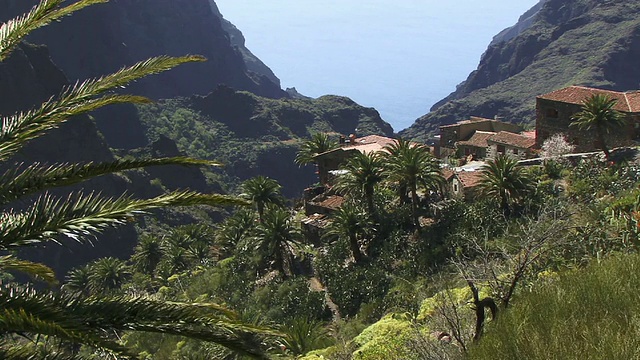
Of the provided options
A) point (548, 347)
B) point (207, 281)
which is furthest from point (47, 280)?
point (207, 281)

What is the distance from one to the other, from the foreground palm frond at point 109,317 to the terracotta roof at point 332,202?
41356 millimetres

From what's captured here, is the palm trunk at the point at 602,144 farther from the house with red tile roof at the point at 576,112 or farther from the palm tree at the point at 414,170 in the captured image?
the palm tree at the point at 414,170

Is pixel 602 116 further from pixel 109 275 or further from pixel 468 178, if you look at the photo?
pixel 109 275

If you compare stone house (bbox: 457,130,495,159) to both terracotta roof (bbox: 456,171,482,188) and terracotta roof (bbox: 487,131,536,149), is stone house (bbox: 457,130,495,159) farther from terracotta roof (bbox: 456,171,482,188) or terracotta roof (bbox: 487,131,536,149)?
terracotta roof (bbox: 456,171,482,188)

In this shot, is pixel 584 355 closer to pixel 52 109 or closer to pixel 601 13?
pixel 52 109

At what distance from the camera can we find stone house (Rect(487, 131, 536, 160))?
161ft

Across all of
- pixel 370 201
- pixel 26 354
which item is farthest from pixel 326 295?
pixel 26 354

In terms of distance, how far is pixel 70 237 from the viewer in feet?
19.9

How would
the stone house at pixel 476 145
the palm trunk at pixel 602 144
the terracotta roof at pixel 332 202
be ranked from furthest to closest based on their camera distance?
the stone house at pixel 476 145 < the terracotta roof at pixel 332 202 < the palm trunk at pixel 602 144

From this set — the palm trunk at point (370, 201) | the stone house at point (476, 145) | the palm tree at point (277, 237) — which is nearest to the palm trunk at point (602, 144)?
the palm trunk at point (370, 201)

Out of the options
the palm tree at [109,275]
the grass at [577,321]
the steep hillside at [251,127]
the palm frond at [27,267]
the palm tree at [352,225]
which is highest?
the steep hillside at [251,127]

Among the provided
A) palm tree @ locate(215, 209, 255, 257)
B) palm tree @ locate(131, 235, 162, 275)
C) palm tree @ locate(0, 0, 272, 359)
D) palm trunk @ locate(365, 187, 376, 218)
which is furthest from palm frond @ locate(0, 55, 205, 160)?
palm tree @ locate(131, 235, 162, 275)

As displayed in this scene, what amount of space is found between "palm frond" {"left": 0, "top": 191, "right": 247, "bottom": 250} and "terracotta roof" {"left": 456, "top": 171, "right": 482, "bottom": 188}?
36326mm

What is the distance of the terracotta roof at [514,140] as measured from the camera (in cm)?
4969
